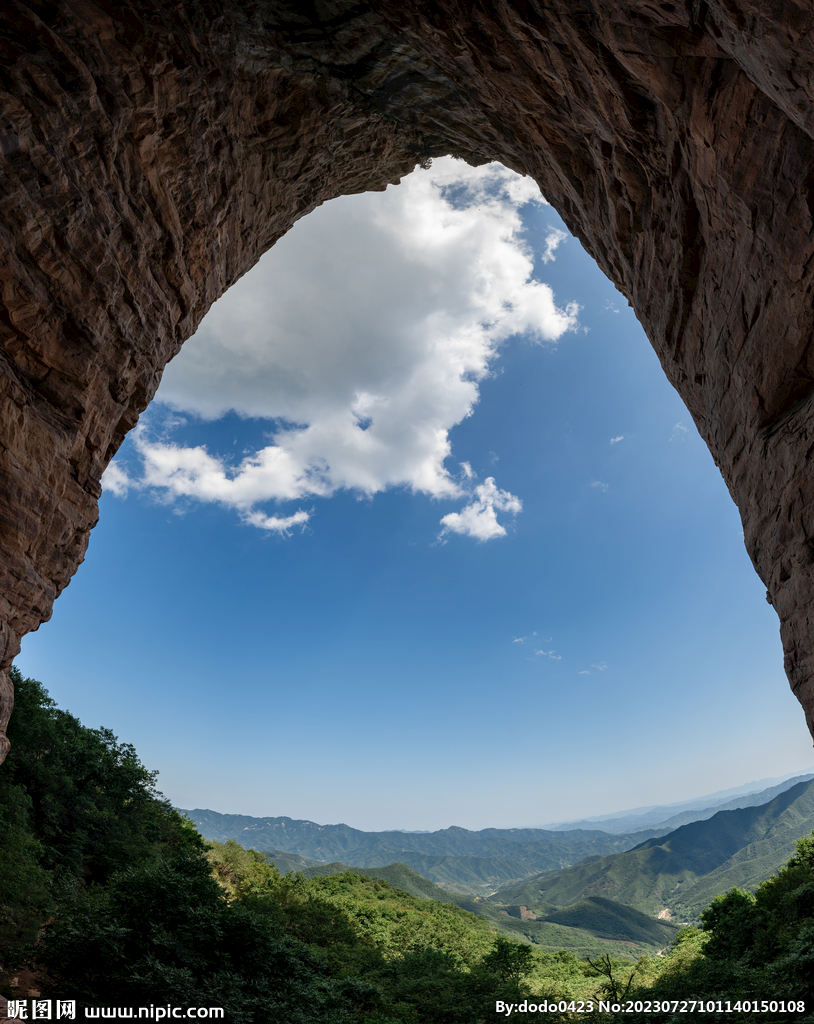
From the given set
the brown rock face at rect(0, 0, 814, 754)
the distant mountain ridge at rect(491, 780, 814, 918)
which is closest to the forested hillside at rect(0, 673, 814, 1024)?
the brown rock face at rect(0, 0, 814, 754)

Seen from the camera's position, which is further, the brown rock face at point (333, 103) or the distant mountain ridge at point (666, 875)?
the distant mountain ridge at point (666, 875)

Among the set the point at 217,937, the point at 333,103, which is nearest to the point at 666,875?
the point at 217,937

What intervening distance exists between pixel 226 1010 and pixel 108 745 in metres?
20.3

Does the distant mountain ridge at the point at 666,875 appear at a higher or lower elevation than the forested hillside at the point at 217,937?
lower

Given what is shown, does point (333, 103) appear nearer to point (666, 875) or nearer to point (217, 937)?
point (217, 937)

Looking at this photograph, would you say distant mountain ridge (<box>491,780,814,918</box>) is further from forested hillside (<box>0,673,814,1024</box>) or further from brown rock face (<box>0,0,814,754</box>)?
brown rock face (<box>0,0,814,754</box>)

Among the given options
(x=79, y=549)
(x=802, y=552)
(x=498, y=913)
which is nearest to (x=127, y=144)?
(x=79, y=549)

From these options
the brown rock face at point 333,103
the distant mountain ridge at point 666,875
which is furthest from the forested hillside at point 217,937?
the distant mountain ridge at point 666,875

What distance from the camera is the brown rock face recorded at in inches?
262

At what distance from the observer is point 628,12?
22.5ft

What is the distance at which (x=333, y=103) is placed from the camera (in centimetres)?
1547

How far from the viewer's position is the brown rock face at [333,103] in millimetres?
6645

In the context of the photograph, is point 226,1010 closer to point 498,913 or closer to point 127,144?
point 127,144

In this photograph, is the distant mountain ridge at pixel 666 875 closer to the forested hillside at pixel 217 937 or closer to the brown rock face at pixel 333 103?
the forested hillside at pixel 217 937
